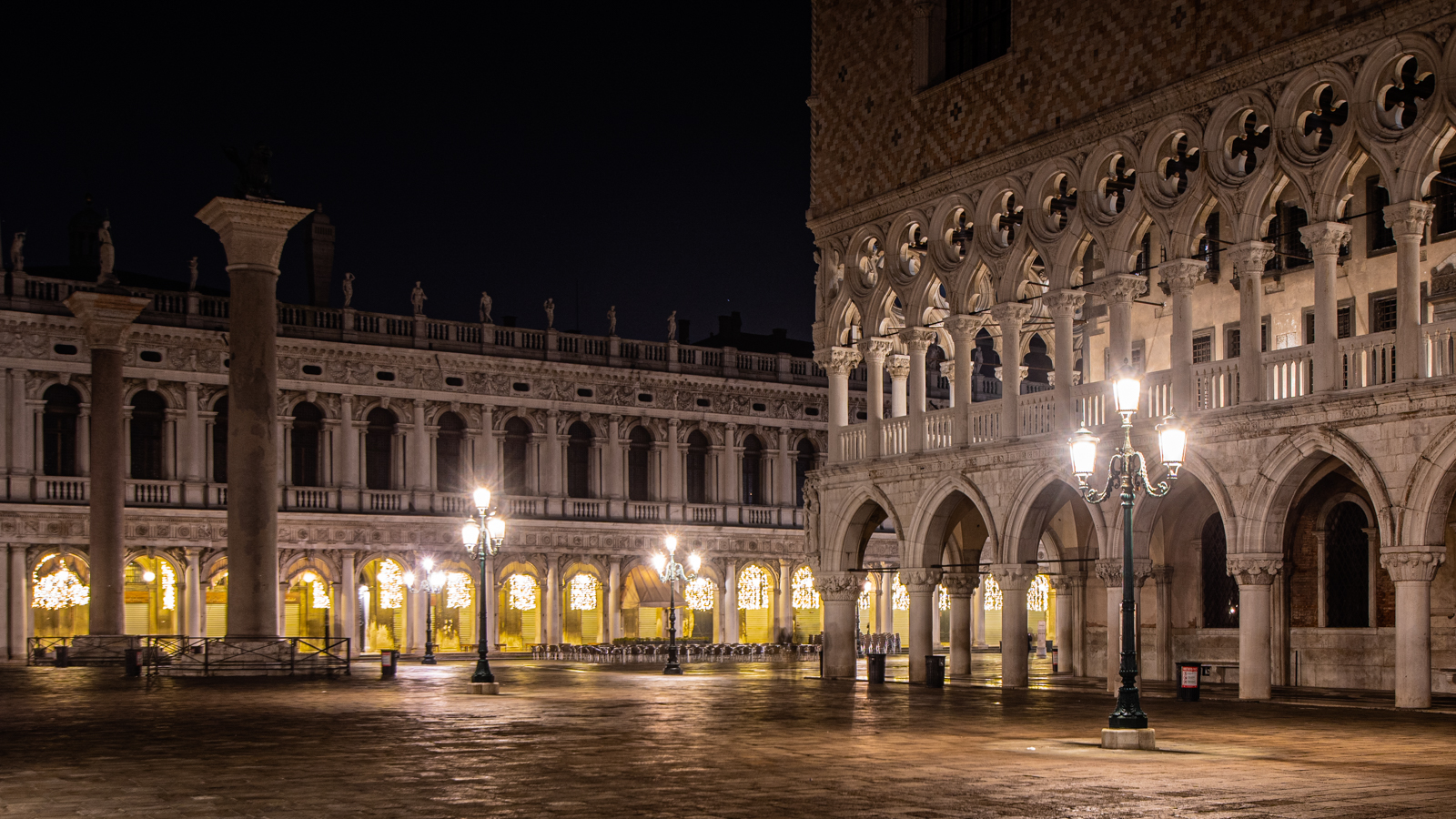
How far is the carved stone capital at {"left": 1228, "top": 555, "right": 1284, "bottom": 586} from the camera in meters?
23.9

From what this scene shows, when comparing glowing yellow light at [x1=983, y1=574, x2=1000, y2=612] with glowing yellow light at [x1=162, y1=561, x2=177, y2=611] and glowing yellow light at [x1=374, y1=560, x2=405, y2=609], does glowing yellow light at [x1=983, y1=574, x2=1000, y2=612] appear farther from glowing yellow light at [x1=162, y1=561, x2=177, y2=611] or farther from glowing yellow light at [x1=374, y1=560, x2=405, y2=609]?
glowing yellow light at [x1=162, y1=561, x2=177, y2=611]

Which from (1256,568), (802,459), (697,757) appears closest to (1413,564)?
(1256,568)

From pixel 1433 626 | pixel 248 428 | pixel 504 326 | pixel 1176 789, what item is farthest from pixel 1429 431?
pixel 504 326

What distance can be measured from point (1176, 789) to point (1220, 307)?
18287 millimetres

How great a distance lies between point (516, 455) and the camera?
59.5m

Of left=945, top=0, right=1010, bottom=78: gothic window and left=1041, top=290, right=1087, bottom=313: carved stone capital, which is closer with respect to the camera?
left=1041, top=290, right=1087, bottom=313: carved stone capital

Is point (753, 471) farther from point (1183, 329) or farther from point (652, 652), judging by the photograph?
point (1183, 329)

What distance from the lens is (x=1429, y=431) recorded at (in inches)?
850

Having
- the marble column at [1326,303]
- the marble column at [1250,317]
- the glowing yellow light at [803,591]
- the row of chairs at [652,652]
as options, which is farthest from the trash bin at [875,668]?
the glowing yellow light at [803,591]

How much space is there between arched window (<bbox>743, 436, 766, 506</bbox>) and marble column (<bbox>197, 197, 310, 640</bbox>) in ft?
113

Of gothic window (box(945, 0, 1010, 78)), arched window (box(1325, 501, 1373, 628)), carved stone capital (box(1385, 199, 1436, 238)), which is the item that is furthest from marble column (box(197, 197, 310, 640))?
carved stone capital (box(1385, 199, 1436, 238))

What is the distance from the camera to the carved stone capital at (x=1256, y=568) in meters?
23.9

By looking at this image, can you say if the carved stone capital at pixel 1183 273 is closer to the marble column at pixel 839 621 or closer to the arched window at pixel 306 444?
the marble column at pixel 839 621

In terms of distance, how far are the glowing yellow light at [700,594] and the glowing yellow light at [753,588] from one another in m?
1.30
